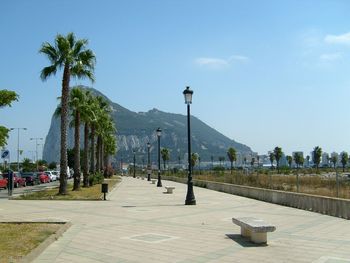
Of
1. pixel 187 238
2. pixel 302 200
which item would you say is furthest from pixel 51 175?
pixel 187 238

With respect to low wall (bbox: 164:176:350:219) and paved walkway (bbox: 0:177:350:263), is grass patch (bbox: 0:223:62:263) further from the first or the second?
low wall (bbox: 164:176:350:219)

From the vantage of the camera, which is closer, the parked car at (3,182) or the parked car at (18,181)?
the parked car at (3,182)

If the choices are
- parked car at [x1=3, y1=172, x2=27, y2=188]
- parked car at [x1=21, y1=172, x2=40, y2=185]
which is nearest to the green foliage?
parked car at [x1=3, y1=172, x2=27, y2=188]

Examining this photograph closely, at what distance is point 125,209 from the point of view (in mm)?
20172

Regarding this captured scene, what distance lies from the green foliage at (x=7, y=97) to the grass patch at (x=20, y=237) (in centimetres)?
333

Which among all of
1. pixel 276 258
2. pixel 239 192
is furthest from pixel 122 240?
pixel 239 192

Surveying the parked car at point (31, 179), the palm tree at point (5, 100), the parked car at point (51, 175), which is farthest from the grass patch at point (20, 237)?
the parked car at point (51, 175)

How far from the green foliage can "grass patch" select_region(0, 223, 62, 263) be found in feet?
10.9

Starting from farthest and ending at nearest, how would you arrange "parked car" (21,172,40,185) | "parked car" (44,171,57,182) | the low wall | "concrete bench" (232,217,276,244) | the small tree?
the small tree, "parked car" (44,171,57,182), "parked car" (21,172,40,185), the low wall, "concrete bench" (232,217,276,244)

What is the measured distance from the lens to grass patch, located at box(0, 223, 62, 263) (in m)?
9.55

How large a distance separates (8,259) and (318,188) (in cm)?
1696

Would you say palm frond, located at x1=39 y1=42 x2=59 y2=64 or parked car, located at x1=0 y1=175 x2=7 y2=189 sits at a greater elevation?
palm frond, located at x1=39 y1=42 x2=59 y2=64

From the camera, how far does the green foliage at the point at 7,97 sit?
12.3 meters

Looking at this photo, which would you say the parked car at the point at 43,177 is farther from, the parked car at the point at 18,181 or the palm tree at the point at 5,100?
the palm tree at the point at 5,100
